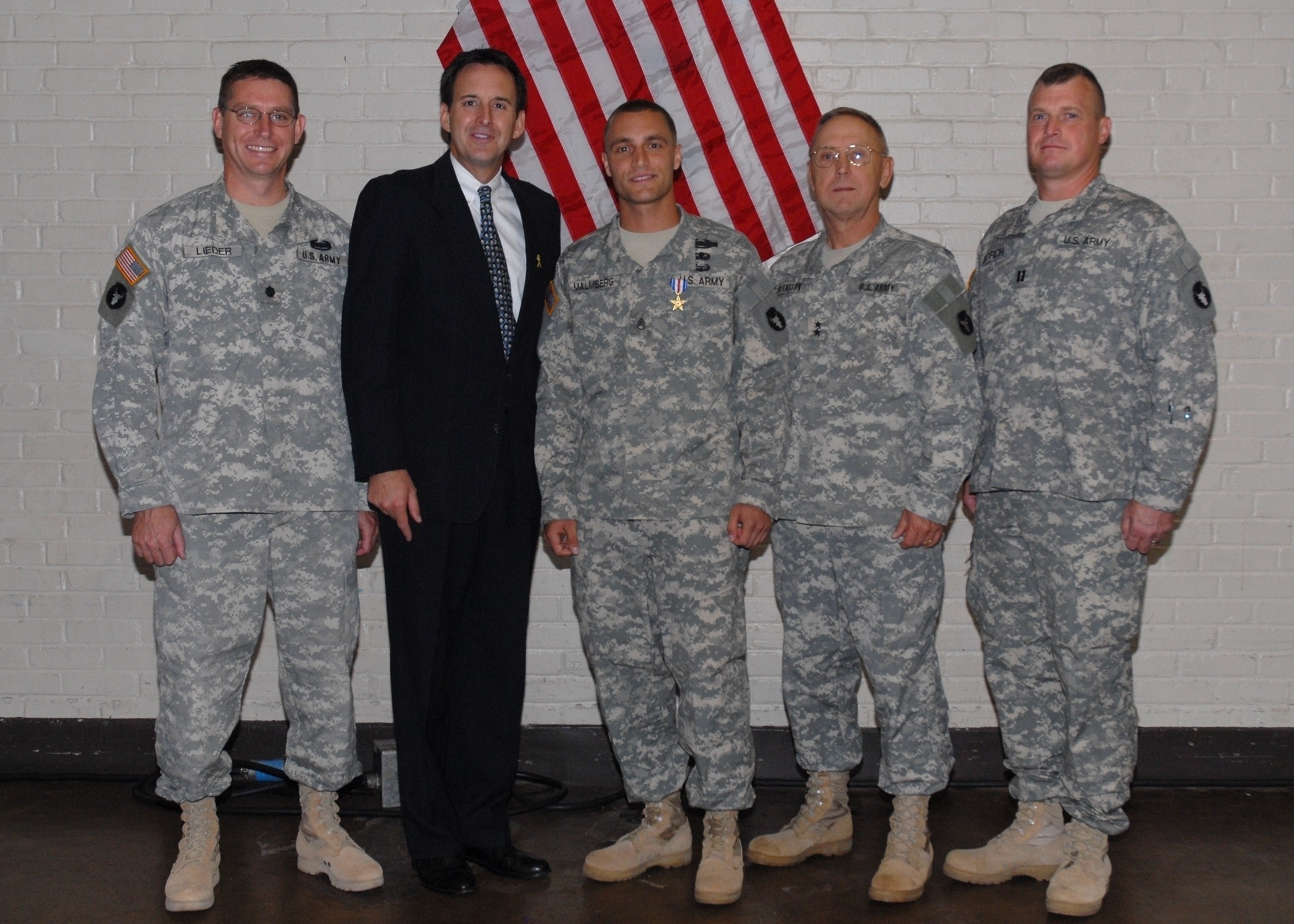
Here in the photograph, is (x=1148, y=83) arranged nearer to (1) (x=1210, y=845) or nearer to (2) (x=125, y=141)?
(1) (x=1210, y=845)

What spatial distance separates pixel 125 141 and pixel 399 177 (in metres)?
1.44

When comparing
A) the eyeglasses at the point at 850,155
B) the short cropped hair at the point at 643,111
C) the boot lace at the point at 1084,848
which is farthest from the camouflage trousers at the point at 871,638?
the short cropped hair at the point at 643,111

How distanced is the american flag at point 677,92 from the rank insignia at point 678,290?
92 cm

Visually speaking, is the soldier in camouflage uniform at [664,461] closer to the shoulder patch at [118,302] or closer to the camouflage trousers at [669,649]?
the camouflage trousers at [669,649]

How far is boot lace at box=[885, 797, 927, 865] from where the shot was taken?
10.1ft

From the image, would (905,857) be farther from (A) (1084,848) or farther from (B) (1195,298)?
(B) (1195,298)

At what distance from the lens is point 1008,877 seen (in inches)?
124

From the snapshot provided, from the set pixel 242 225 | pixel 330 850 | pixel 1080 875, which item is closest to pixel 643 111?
pixel 242 225

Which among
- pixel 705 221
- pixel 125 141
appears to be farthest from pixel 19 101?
pixel 705 221

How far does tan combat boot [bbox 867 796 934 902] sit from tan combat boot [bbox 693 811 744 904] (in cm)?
37

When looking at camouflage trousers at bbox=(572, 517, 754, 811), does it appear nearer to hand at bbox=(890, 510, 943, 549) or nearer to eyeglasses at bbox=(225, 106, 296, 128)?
hand at bbox=(890, 510, 943, 549)

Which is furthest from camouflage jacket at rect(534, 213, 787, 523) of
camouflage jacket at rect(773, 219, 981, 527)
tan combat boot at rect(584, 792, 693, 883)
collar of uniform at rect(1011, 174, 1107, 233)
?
tan combat boot at rect(584, 792, 693, 883)

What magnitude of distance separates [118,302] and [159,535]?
2.07 feet

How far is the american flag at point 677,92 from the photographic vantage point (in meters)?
3.88
